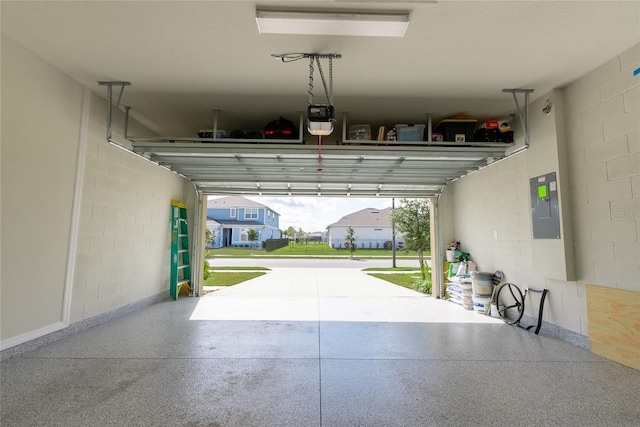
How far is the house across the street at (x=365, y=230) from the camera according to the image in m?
28.7

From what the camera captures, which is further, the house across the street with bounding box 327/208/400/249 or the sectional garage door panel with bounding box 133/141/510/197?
the house across the street with bounding box 327/208/400/249

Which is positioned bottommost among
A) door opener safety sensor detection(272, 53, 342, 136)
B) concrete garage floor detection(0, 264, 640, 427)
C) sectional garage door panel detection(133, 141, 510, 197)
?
concrete garage floor detection(0, 264, 640, 427)

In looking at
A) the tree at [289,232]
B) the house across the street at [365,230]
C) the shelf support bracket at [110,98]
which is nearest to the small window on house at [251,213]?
the house across the street at [365,230]

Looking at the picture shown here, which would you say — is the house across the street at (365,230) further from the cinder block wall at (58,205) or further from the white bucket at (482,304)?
the cinder block wall at (58,205)

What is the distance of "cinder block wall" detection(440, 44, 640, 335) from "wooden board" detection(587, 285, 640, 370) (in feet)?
0.33

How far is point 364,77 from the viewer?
11.3ft

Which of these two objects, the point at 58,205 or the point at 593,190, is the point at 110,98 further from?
the point at 593,190

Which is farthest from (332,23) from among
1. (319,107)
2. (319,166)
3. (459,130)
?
(459,130)

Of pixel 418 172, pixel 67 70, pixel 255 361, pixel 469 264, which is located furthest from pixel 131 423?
pixel 469 264

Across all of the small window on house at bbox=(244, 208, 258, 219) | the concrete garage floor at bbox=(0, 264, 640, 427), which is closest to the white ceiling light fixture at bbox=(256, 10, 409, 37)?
the concrete garage floor at bbox=(0, 264, 640, 427)

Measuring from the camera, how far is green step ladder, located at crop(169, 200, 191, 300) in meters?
5.93

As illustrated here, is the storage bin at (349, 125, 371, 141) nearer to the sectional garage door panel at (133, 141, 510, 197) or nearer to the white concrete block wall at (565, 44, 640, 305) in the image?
the sectional garage door panel at (133, 141, 510, 197)

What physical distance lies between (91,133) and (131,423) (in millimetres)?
3669

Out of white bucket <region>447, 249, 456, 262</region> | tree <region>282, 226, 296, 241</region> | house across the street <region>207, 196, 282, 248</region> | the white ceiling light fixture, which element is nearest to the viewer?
the white ceiling light fixture
